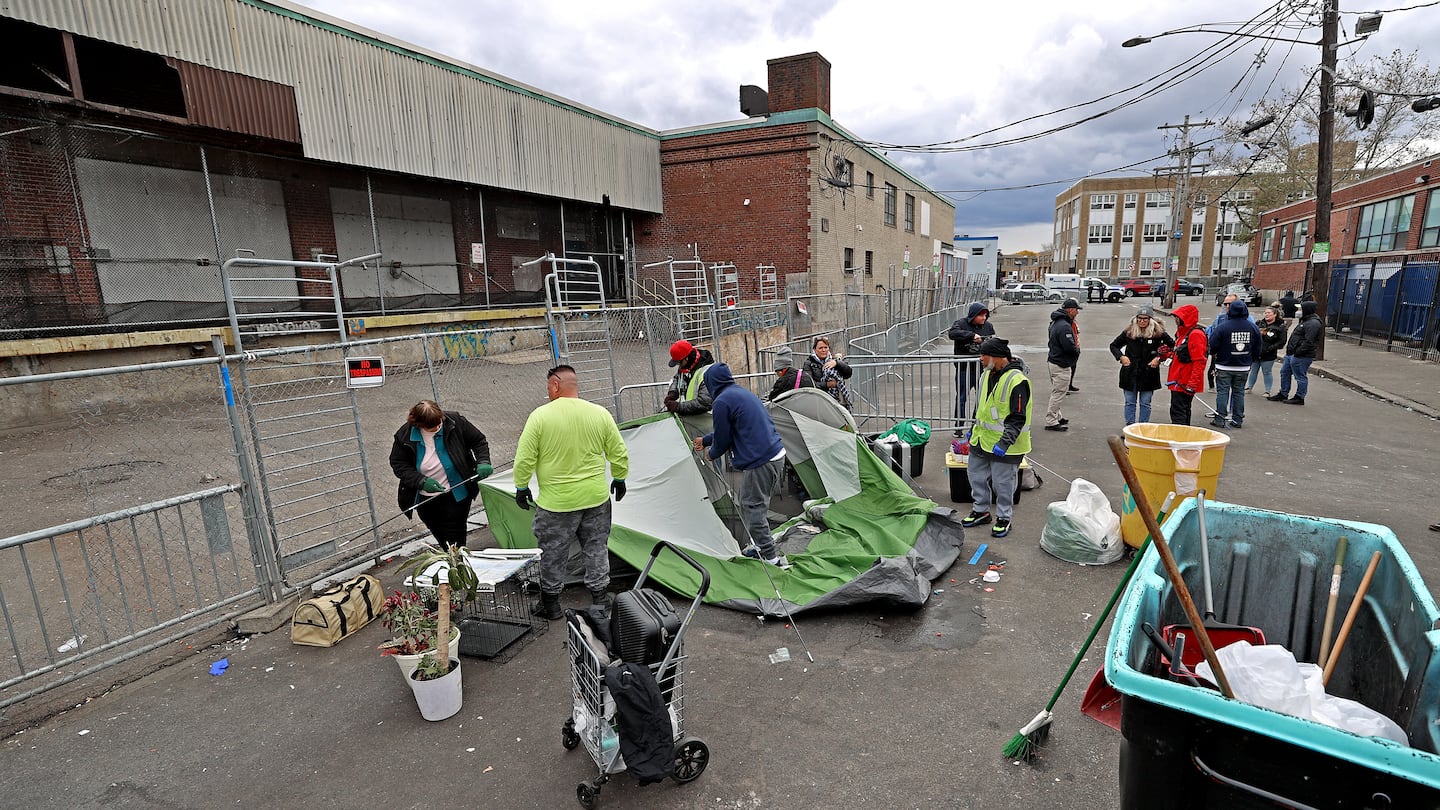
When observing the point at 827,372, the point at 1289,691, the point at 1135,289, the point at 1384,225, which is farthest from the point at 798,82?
the point at 1135,289

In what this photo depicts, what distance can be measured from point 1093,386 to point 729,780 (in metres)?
12.6

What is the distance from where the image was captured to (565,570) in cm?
485

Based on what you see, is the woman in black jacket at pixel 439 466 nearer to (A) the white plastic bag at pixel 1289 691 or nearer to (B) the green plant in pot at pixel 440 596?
(B) the green plant in pot at pixel 440 596

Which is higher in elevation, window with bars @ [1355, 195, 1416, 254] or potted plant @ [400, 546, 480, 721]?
window with bars @ [1355, 195, 1416, 254]

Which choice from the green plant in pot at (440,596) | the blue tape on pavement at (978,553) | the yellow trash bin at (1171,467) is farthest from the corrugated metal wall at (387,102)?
the yellow trash bin at (1171,467)

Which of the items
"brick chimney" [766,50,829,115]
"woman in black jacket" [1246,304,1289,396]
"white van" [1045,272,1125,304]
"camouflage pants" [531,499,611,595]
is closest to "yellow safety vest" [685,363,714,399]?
"camouflage pants" [531,499,611,595]

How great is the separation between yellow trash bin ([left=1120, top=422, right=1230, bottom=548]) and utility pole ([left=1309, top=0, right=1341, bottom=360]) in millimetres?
12260

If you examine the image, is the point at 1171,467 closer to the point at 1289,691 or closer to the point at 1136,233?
the point at 1289,691

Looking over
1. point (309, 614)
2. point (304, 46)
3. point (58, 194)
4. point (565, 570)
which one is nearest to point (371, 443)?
point (309, 614)

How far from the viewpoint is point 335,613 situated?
4.57 metres

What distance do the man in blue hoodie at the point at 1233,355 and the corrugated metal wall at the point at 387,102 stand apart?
1673 centimetres

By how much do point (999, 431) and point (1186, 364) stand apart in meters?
3.98

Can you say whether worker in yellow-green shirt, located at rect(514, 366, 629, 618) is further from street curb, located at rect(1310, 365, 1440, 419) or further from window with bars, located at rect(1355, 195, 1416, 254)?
window with bars, located at rect(1355, 195, 1416, 254)

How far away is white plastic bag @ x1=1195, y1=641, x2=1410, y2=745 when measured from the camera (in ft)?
6.89
